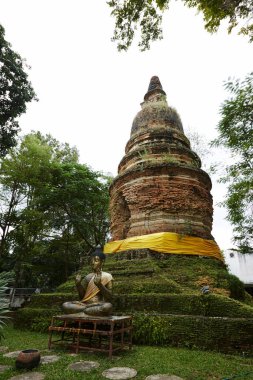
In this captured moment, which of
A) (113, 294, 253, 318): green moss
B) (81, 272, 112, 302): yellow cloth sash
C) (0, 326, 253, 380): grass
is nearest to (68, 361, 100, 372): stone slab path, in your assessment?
(0, 326, 253, 380): grass

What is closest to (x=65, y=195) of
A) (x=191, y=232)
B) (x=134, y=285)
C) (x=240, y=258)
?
(x=191, y=232)

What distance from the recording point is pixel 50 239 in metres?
20.3

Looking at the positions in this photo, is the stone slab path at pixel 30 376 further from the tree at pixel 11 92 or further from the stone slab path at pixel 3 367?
the tree at pixel 11 92

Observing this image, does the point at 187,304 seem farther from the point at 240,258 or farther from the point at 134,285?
the point at 240,258

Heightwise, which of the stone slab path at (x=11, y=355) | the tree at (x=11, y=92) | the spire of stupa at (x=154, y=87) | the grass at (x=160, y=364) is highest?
the spire of stupa at (x=154, y=87)

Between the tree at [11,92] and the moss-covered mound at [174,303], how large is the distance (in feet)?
20.7

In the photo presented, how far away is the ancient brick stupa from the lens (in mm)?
9547

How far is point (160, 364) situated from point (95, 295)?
2.26m

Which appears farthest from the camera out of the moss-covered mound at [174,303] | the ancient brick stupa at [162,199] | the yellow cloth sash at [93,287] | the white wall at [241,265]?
the white wall at [241,265]

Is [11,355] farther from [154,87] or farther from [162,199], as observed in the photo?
[154,87]

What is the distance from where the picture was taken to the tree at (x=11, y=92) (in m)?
10.3

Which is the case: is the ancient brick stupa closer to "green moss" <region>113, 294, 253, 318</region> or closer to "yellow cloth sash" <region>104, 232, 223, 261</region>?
"yellow cloth sash" <region>104, 232, 223, 261</region>

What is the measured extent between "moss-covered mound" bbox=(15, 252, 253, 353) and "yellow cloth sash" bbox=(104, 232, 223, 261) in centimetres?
32

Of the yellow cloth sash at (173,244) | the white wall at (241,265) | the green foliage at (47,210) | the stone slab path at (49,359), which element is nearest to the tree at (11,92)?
the green foliage at (47,210)
